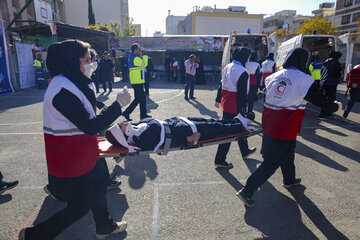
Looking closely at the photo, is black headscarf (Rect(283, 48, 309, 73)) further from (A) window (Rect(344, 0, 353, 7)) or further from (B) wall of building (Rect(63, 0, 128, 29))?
(B) wall of building (Rect(63, 0, 128, 29))

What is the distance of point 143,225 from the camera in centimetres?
291

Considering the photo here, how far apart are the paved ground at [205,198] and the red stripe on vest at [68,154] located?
106cm

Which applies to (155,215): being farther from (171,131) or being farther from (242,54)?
(242,54)

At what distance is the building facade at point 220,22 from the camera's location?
4922cm

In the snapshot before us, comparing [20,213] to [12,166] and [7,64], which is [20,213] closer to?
[12,166]

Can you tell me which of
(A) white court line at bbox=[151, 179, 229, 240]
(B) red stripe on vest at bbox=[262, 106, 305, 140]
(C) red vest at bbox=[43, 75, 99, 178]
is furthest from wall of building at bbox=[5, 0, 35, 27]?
(B) red stripe on vest at bbox=[262, 106, 305, 140]

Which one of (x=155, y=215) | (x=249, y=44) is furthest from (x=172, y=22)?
(x=155, y=215)

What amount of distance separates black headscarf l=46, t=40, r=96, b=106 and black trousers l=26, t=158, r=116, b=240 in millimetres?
843

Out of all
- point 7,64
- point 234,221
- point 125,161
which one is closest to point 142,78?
point 125,161

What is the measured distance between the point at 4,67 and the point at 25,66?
8.60 ft

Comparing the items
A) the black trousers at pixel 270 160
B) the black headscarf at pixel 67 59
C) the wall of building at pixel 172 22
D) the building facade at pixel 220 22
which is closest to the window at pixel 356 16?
the building facade at pixel 220 22

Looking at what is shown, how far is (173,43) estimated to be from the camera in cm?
2147

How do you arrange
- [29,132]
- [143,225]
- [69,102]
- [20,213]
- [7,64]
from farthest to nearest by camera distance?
1. [7,64]
2. [29,132]
3. [20,213]
4. [143,225]
5. [69,102]

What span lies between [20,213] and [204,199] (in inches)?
97.8
